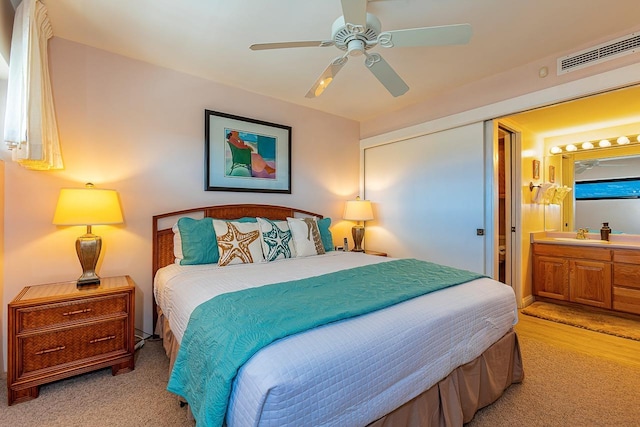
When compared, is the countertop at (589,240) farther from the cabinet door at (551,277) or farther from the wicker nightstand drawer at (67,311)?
the wicker nightstand drawer at (67,311)

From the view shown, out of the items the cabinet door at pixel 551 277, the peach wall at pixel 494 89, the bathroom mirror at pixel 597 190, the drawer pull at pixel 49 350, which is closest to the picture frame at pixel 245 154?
the peach wall at pixel 494 89

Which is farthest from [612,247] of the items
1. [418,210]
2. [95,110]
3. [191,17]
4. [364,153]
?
[95,110]

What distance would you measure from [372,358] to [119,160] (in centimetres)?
259

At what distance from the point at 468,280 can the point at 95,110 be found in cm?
314

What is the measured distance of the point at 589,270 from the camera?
339cm

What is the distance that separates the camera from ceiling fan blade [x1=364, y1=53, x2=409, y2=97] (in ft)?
6.03

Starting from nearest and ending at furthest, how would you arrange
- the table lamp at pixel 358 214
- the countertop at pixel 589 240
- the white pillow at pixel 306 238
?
the white pillow at pixel 306 238 < the countertop at pixel 589 240 < the table lamp at pixel 358 214

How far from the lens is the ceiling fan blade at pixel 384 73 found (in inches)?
72.3

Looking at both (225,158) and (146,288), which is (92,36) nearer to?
(225,158)

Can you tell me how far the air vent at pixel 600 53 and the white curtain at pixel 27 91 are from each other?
3857 millimetres

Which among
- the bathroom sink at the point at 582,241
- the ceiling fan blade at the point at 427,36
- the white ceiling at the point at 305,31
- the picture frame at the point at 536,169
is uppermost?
the white ceiling at the point at 305,31

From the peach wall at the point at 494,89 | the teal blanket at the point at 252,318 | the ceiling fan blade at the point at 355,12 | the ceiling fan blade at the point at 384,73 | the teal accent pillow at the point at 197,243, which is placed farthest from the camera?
the teal accent pillow at the point at 197,243

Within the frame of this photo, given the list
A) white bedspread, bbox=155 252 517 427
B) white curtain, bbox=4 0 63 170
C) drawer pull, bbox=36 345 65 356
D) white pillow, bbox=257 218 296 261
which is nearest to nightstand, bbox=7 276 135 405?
drawer pull, bbox=36 345 65 356

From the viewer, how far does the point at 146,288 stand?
2.63m
